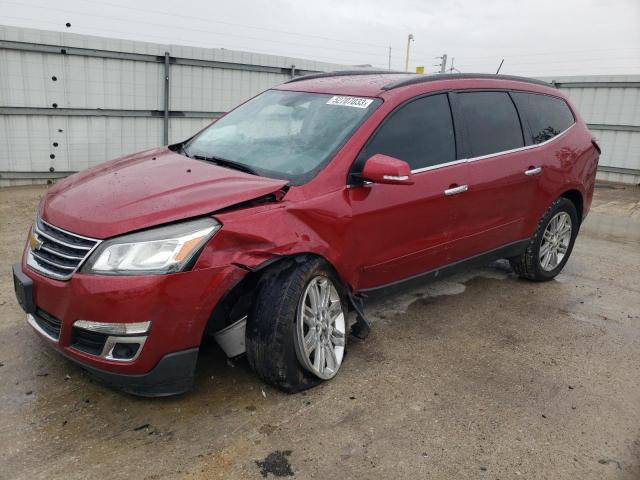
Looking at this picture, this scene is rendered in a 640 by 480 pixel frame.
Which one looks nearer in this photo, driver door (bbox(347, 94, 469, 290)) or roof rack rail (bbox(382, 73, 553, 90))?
driver door (bbox(347, 94, 469, 290))

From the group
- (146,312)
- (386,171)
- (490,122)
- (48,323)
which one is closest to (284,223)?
(386,171)

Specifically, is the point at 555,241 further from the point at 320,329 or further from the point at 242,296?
the point at 242,296

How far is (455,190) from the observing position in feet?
12.4

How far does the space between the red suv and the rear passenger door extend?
0.05ft

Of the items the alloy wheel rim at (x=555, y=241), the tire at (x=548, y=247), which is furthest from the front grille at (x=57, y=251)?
the alloy wheel rim at (x=555, y=241)

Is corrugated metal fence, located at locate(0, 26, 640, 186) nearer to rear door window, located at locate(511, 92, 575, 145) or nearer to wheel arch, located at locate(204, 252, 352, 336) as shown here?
rear door window, located at locate(511, 92, 575, 145)

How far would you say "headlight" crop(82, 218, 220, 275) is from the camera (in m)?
2.50

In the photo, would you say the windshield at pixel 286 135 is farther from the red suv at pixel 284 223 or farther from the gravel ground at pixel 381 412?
the gravel ground at pixel 381 412

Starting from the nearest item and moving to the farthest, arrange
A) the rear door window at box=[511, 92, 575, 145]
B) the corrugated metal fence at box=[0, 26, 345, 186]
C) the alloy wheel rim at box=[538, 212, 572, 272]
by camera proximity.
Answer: the rear door window at box=[511, 92, 575, 145] < the alloy wheel rim at box=[538, 212, 572, 272] < the corrugated metal fence at box=[0, 26, 345, 186]

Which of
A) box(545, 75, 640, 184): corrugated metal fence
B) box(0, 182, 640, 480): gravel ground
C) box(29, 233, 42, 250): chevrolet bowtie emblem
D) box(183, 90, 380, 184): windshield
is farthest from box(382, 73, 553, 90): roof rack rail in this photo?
box(545, 75, 640, 184): corrugated metal fence

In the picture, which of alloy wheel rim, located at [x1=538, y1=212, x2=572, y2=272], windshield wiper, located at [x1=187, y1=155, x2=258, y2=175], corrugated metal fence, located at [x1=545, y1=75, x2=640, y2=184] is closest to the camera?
windshield wiper, located at [x1=187, y1=155, x2=258, y2=175]

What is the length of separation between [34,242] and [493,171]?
9.95 feet

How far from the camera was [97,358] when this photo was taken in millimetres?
2578

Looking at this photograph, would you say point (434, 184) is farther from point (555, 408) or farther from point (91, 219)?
point (91, 219)
